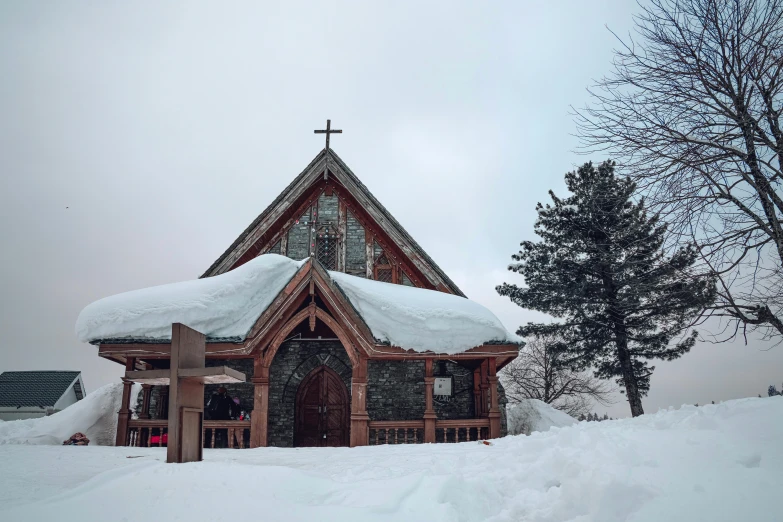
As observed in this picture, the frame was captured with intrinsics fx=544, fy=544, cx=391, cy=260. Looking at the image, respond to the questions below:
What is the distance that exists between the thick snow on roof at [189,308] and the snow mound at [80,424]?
3.18 m

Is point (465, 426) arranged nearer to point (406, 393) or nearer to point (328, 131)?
point (406, 393)

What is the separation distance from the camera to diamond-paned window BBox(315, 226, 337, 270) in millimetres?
Result: 15906

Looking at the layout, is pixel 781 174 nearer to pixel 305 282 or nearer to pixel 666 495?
pixel 666 495

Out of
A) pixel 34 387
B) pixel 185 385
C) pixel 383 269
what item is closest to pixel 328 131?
pixel 383 269

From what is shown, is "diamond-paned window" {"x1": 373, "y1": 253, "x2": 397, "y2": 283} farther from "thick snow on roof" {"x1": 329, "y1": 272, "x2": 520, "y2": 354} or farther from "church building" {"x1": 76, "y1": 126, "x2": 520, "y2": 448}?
"thick snow on roof" {"x1": 329, "y1": 272, "x2": 520, "y2": 354}

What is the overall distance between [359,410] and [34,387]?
3709 centimetres

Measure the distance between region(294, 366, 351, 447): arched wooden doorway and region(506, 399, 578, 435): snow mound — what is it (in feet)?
24.5

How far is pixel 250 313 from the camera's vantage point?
39.2 ft

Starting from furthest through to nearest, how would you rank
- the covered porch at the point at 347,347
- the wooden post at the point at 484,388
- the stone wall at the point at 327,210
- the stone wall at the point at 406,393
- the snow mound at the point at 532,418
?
1. the snow mound at the point at 532,418
2. the stone wall at the point at 327,210
3. the stone wall at the point at 406,393
4. the wooden post at the point at 484,388
5. the covered porch at the point at 347,347

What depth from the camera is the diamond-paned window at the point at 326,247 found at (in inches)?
626

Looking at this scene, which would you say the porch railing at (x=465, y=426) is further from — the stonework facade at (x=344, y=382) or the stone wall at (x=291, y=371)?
the stone wall at (x=291, y=371)

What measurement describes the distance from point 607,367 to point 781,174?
44.3 feet

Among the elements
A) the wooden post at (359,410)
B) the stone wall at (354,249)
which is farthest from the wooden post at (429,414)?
the stone wall at (354,249)

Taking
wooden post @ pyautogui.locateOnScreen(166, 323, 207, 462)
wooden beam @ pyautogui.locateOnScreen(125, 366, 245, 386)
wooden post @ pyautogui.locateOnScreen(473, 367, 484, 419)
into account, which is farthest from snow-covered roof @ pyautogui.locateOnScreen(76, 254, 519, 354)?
wooden beam @ pyautogui.locateOnScreen(125, 366, 245, 386)
